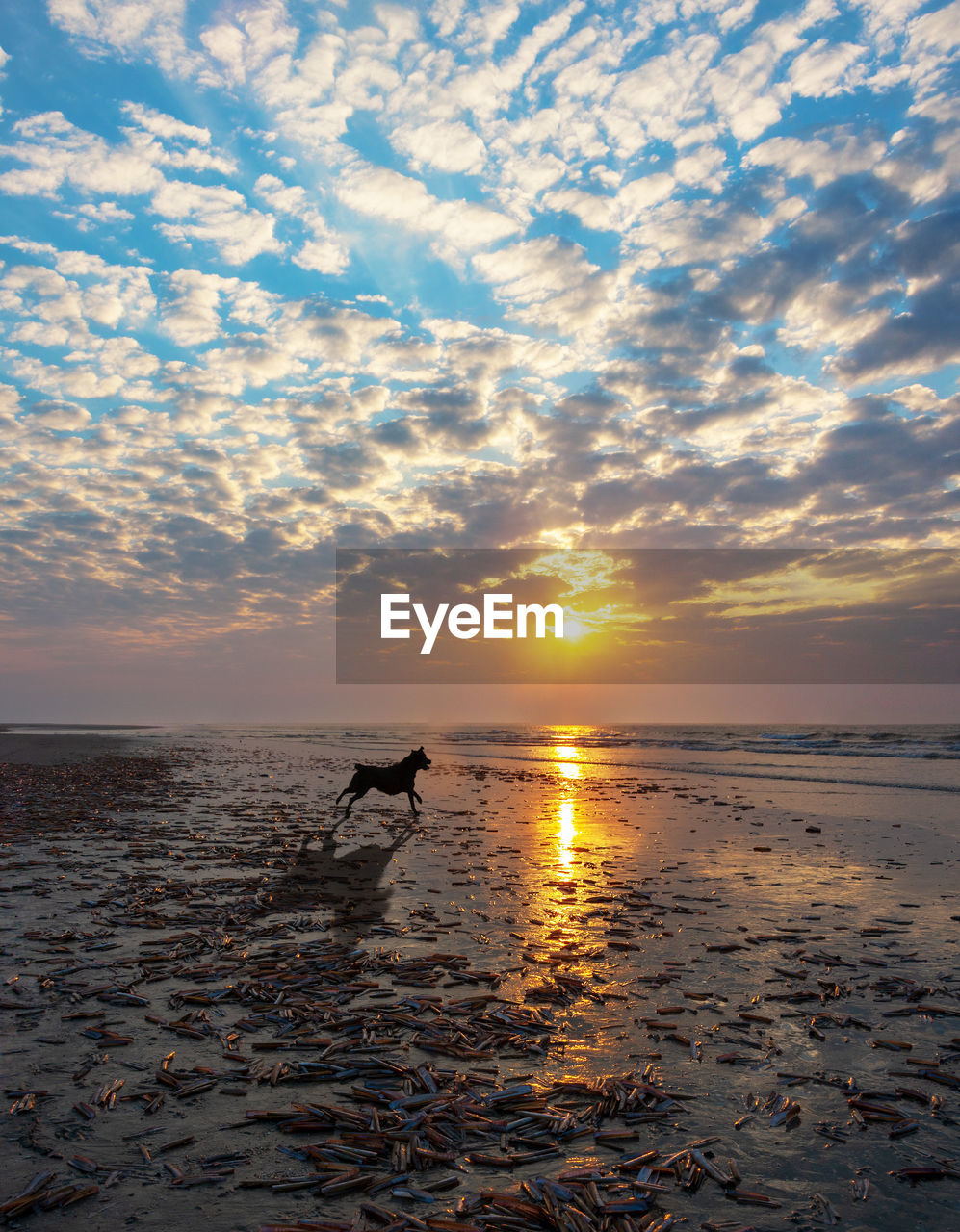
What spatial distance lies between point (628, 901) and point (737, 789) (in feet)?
65.6

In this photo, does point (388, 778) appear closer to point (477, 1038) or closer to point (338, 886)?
point (338, 886)

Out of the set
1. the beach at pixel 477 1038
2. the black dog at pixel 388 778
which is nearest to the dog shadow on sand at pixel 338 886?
the beach at pixel 477 1038

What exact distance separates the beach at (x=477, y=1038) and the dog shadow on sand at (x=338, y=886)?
9 cm

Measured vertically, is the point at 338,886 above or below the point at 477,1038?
below

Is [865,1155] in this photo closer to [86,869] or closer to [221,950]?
[221,950]

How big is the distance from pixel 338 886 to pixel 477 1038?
6212mm

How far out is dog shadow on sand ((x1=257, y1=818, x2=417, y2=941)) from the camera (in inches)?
379

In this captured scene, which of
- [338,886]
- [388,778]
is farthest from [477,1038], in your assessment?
[388,778]

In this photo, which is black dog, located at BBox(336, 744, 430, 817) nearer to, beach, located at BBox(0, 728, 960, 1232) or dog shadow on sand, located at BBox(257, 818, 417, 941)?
dog shadow on sand, located at BBox(257, 818, 417, 941)

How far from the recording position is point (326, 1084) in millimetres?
5082

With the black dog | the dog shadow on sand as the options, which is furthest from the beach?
the black dog

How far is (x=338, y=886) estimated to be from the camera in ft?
37.8

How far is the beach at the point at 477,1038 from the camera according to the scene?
3.94 m

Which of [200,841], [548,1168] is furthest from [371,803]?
[548,1168]
